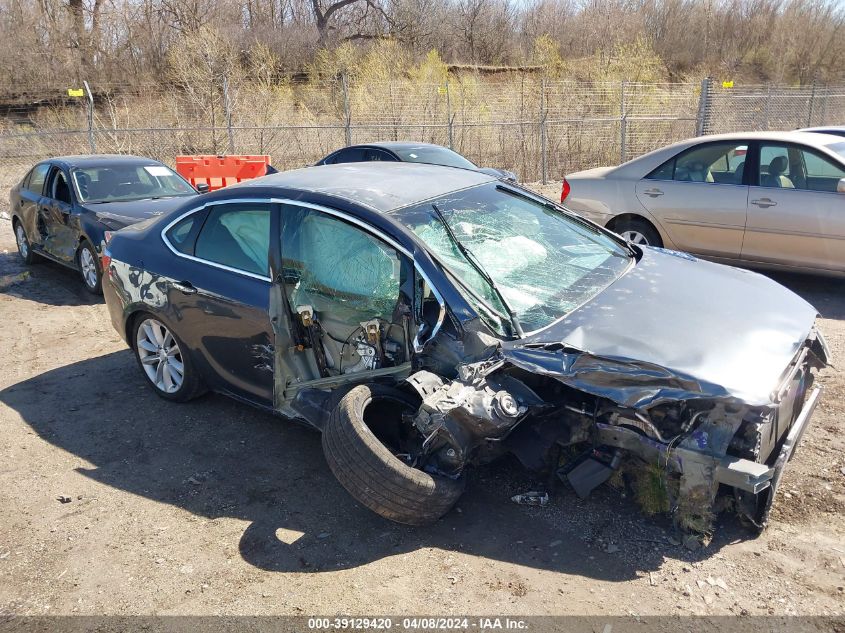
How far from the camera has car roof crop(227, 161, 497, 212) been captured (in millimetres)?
3863

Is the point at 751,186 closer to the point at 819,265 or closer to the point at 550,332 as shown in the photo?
the point at 819,265

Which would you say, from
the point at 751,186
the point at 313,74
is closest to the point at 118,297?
the point at 751,186

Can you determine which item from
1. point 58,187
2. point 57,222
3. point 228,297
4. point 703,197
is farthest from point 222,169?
point 228,297

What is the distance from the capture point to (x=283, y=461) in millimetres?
4098

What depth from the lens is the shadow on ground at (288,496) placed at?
3.19m

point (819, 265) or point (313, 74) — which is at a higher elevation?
point (313, 74)

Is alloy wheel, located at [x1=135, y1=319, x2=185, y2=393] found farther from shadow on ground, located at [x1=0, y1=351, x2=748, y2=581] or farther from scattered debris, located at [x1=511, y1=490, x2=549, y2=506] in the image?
scattered debris, located at [x1=511, y1=490, x2=549, y2=506]

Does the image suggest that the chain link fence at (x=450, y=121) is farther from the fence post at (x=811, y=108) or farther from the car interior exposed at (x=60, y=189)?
the car interior exposed at (x=60, y=189)

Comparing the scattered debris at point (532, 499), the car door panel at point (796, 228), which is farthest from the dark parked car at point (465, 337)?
the car door panel at point (796, 228)

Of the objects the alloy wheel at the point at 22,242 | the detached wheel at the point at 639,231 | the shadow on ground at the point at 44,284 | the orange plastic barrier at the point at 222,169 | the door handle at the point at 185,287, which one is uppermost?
the door handle at the point at 185,287

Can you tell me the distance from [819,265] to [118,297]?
21.4 ft

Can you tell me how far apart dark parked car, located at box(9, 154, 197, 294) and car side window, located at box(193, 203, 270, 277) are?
335 cm

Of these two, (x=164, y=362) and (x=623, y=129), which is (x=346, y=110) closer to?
(x=623, y=129)

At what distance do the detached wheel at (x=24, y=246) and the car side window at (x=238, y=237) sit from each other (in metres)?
6.23
